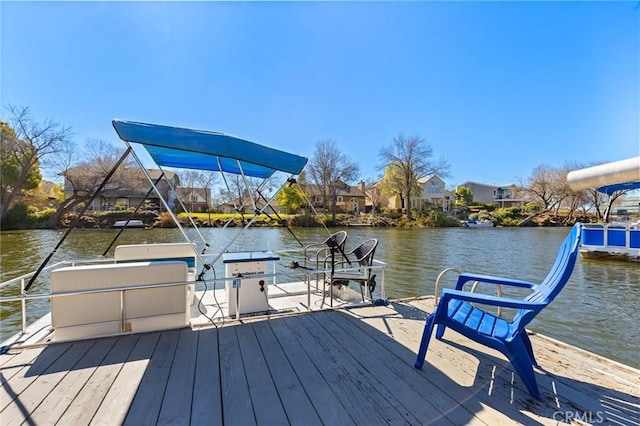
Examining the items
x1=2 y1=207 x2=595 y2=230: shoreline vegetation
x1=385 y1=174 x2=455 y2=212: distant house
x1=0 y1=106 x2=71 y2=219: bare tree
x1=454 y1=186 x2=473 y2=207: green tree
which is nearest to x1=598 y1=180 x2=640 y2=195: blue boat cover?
x1=2 y1=207 x2=595 y2=230: shoreline vegetation

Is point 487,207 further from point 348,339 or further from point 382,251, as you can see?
point 348,339

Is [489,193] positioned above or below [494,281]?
above

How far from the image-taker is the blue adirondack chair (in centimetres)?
207

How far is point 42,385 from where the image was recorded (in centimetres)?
214

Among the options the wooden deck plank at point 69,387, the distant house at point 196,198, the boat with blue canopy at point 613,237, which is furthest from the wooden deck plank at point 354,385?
the distant house at point 196,198

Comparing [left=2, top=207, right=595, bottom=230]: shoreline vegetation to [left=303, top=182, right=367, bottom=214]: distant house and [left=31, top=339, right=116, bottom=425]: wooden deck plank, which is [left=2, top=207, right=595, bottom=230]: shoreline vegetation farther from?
[left=31, top=339, right=116, bottom=425]: wooden deck plank

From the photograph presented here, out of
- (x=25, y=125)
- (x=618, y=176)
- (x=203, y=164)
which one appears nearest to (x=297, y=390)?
(x=618, y=176)

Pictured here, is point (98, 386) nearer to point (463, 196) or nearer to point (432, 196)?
point (432, 196)

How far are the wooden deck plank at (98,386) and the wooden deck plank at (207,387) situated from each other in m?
0.60

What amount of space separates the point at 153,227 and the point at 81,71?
76.7 feet

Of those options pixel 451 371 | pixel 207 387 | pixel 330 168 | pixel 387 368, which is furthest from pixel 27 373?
pixel 330 168

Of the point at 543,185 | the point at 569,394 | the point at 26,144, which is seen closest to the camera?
the point at 569,394

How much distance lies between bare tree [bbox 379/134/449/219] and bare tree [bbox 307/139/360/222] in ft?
16.2

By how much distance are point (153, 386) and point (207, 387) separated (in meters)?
0.40
